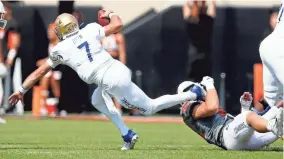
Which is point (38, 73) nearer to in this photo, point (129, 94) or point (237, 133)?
point (129, 94)

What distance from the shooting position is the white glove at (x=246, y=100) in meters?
9.84

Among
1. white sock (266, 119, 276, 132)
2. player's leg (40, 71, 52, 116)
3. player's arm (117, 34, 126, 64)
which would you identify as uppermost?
white sock (266, 119, 276, 132)

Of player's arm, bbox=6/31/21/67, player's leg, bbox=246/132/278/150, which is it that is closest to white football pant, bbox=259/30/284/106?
player's leg, bbox=246/132/278/150

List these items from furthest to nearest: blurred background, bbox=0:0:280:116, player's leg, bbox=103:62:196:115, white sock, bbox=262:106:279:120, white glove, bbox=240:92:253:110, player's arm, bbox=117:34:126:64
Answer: blurred background, bbox=0:0:280:116
player's arm, bbox=117:34:126:64
player's leg, bbox=103:62:196:115
white glove, bbox=240:92:253:110
white sock, bbox=262:106:279:120

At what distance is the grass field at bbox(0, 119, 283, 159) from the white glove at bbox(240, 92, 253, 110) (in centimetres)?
49

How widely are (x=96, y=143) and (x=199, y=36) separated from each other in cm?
790

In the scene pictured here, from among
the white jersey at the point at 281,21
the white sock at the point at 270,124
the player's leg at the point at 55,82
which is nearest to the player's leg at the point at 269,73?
the white jersey at the point at 281,21

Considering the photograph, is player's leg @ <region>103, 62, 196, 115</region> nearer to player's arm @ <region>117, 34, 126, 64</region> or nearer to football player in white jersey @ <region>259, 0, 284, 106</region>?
football player in white jersey @ <region>259, 0, 284, 106</region>

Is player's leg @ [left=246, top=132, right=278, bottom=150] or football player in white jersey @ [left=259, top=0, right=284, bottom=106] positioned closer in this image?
football player in white jersey @ [left=259, top=0, right=284, bottom=106]

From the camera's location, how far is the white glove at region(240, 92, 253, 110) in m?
9.84

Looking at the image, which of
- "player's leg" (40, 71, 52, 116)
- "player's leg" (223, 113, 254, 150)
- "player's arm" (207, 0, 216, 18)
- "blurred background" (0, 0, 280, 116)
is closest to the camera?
"player's leg" (223, 113, 254, 150)

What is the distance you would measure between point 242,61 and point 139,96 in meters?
9.39

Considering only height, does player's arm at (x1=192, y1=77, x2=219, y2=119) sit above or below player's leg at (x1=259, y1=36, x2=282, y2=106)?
below

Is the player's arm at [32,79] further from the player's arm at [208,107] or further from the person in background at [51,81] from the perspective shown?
the person in background at [51,81]
